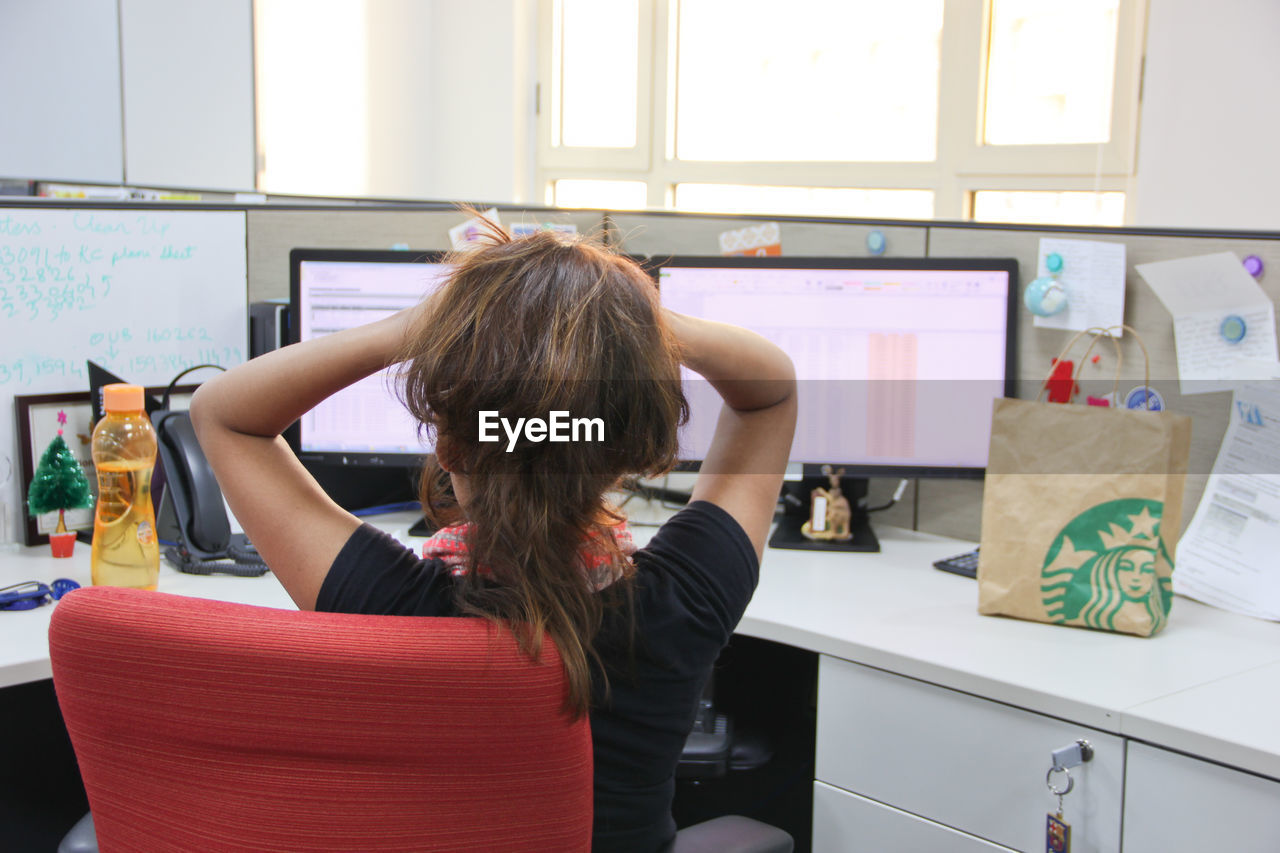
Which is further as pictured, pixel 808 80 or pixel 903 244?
pixel 808 80

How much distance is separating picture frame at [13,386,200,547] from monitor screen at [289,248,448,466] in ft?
0.82

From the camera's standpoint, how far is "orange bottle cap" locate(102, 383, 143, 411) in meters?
1.35

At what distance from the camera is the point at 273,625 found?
22.2 inches

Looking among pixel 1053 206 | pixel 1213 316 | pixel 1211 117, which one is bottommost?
pixel 1213 316

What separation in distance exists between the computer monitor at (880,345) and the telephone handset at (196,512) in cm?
63

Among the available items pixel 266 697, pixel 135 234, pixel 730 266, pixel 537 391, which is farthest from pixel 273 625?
pixel 135 234

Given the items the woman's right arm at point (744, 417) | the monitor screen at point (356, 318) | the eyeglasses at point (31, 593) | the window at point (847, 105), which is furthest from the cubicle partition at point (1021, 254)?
the window at point (847, 105)

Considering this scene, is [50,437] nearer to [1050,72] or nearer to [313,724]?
[313,724]

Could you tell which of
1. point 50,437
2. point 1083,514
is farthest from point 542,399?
point 50,437

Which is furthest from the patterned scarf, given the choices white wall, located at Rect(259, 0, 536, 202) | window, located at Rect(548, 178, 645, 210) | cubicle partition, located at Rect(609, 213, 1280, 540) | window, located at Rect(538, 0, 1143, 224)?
window, located at Rect(548, 178, 645, 210)

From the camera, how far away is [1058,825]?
3.36ft

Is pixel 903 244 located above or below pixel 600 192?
below

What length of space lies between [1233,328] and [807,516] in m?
0.63

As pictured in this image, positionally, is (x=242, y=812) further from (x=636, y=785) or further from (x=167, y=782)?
(x=636, y=785)
